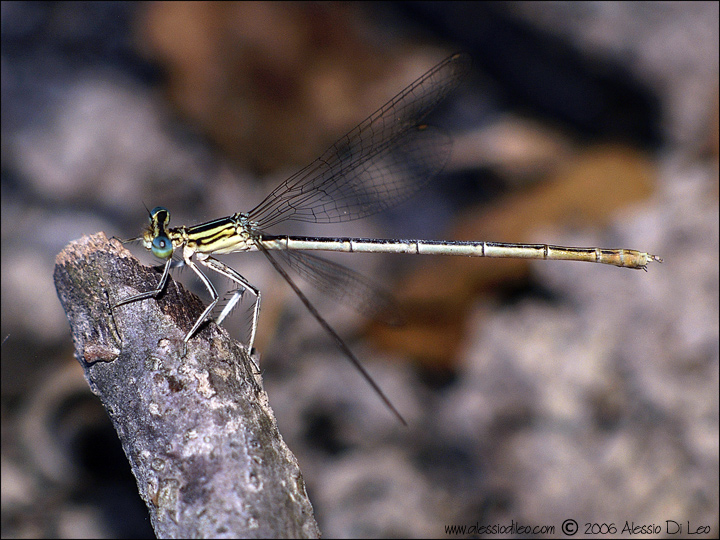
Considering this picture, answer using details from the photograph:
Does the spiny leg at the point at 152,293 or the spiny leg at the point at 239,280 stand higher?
the spiny leg at the point at 239,280

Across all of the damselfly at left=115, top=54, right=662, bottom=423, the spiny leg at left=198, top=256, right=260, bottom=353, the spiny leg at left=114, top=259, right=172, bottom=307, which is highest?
the damselfly at left=115, top=54, right=662, bottom=423

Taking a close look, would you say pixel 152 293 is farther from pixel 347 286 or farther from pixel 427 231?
pixel 427 231

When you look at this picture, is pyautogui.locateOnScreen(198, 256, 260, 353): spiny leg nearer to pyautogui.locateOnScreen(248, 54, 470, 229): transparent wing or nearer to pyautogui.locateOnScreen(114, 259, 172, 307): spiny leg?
pyautogui.locateOnScreen(248, 54, 470, 229): transparent wing

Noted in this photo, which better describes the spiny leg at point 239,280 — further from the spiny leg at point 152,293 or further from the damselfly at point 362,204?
the spiny leg at point 152,293

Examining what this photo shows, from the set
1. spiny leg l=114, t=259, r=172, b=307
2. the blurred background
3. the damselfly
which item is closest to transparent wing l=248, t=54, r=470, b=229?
the damselfly

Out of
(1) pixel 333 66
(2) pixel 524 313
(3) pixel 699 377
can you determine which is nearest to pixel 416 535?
(2) pixel 524 313

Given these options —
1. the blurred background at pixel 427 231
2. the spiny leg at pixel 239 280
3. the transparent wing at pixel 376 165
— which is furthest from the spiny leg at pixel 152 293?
the blurred background at pixel 427 231

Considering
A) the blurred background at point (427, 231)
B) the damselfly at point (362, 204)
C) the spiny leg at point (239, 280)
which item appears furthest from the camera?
the blurred background at point (427, 231)

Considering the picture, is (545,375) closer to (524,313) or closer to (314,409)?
(524,313)
